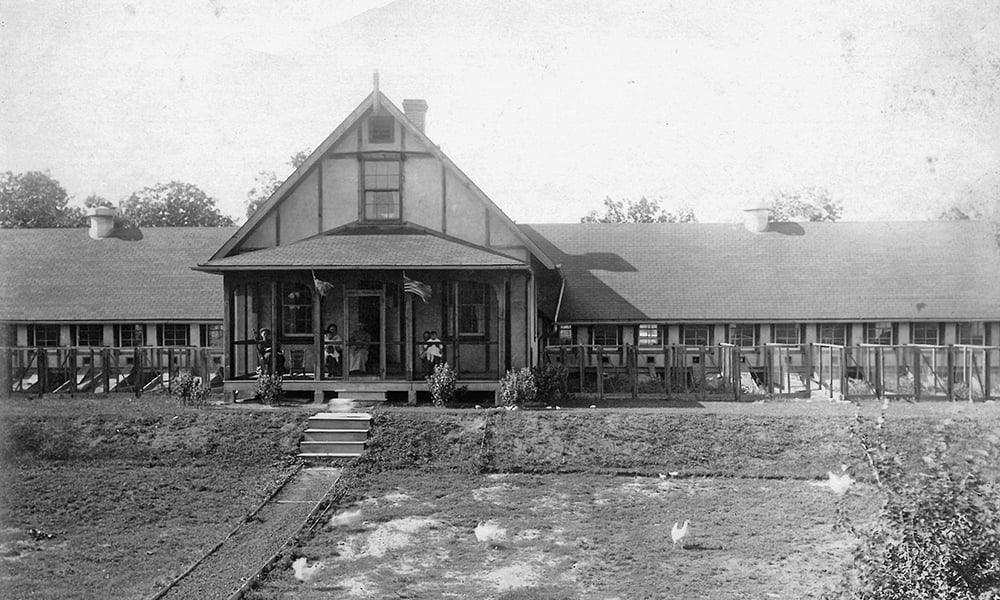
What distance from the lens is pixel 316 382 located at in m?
21.4

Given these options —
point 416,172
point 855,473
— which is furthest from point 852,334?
point 416,172

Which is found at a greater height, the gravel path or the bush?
the bush

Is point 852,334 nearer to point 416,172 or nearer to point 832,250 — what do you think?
point 832,250

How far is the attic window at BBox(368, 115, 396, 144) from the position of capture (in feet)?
76.0

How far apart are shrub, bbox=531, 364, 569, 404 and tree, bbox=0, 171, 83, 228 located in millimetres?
42318

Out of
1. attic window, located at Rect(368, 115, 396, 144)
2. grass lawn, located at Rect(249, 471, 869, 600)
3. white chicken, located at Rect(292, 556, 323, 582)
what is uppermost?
attic window, located at Rect(368, 115, 396, 144)

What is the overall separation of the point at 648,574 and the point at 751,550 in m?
1.89

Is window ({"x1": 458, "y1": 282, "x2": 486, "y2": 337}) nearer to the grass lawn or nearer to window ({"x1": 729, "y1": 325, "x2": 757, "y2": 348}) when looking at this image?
the grass lawn

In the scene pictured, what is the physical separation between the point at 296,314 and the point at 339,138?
550 centimetres

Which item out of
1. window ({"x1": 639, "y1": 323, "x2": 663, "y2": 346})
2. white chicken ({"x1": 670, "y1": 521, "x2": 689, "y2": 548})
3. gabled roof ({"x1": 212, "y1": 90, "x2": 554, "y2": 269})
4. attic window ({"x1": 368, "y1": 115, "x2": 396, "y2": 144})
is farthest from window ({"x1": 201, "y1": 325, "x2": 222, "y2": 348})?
white chicken ({"x1": 670, "y1": 521, "x2": 689, "y2": 548})

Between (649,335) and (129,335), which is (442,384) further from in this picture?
(129,335)

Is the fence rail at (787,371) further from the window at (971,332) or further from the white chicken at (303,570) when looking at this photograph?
the white chicken at (303,570)

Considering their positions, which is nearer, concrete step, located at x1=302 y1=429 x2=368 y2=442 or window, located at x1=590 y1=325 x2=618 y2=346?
concrete step, located at x1=302 y1=429 x2=368 y2=442

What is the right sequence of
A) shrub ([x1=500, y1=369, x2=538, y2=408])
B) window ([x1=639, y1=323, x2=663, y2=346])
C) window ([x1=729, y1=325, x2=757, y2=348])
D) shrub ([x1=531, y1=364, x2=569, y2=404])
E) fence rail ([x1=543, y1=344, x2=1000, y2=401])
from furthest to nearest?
window ([x1=639, y1=323, x2=663, y2=346]) < window ([x1=729, y1=325, x2=757, y2=348]) < fence rail ([x1=543, y1=344, x2=1000, y2=401]) < shrub ([x1=531, y1=364, x2=569, y2=404]) < shrub ([x1=500, y1=369, x2=538, y2=408])
